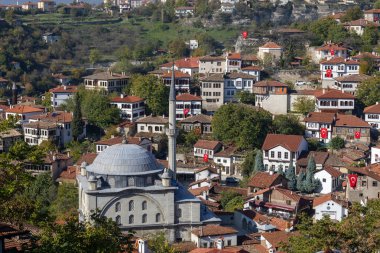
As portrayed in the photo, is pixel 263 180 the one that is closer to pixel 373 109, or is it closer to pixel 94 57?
pixel 373 109

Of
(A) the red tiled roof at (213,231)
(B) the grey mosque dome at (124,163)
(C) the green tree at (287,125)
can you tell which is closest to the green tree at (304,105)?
(C) the green tree at (287,125)

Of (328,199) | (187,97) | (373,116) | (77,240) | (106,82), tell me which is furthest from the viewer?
(106,82)

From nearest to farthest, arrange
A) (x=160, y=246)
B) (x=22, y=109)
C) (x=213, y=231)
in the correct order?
(x=160, y=246) → (x=213, y=231) → (x=22, y=109)

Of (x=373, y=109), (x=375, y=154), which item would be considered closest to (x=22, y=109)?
(x=373, y=109)

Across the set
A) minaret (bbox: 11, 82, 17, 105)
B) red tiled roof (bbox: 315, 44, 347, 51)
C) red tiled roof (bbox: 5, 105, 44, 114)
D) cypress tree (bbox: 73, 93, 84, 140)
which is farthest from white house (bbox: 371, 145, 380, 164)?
minaret (bbox: 11, 82, 17, 105)

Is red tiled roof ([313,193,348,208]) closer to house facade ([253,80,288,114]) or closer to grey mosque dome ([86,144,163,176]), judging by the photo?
grey mosque dome ([86,144,163,176])

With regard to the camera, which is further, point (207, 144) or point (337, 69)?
point (337, 69)
